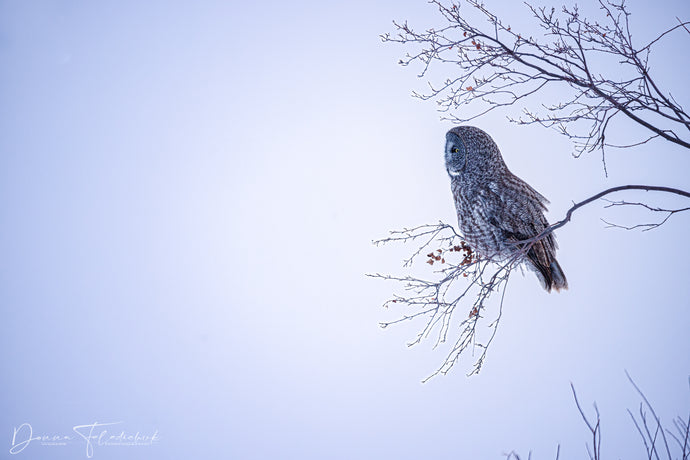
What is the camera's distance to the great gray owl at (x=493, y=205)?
3.59 metres

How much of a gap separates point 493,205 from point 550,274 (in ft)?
2.21

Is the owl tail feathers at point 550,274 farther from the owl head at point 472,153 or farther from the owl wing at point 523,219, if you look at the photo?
the owl head at point 472,153

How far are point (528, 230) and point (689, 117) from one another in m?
1.43

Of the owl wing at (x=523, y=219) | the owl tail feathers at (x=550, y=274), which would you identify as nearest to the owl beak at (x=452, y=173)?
the owl wing at (x=523, y=219)

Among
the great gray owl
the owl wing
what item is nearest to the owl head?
the great gray owl

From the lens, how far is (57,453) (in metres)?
87.9

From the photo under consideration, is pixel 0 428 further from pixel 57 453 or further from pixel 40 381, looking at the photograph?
pixel 40 381

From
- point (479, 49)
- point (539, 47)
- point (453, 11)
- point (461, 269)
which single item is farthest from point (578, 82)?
point (461, 269)

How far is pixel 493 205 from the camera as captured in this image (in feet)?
12.3

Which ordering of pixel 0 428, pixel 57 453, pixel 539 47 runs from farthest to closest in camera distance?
1. pixel 0 428
2. pixel 57 453
3. pixel 539 47

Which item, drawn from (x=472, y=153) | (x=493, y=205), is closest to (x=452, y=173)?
(x=472, y=153)

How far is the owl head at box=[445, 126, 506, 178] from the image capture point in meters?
3.95

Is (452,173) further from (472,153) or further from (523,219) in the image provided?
(523,219)

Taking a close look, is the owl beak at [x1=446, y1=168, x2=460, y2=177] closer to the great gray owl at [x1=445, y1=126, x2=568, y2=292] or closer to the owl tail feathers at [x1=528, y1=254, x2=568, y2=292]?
the great gray owl at [x1=445, y1=126, x2=568, y2=292]
